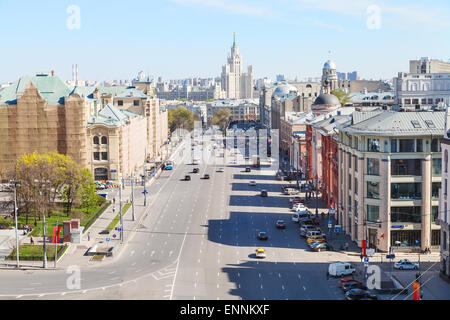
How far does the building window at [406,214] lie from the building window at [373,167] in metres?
3.34

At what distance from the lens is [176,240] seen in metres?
61.0

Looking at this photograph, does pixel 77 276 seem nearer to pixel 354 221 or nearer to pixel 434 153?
pixel 354 221

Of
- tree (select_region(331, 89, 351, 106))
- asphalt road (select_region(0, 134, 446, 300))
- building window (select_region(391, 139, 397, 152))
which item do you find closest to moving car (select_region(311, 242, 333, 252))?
asphalt road (select_region(0, 134, 446, 300))

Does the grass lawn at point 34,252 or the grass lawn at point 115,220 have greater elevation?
the grass lawn at point 34,252

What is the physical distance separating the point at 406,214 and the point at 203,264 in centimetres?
1760

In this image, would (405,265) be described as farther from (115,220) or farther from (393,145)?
(115,220)

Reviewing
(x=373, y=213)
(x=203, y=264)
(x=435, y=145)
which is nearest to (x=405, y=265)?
(x=373, y=213)

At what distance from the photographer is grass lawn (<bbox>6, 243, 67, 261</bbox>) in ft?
177

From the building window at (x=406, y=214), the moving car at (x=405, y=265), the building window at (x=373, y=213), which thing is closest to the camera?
the moving car at (x=405, y=265)

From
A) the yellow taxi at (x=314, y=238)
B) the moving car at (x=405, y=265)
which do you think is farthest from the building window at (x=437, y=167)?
the yellow taxi at (x=314, y=238)

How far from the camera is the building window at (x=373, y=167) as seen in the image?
2203 inches

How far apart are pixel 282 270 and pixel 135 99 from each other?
308ft

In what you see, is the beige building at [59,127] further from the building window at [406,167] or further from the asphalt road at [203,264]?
the building window at [406,167]

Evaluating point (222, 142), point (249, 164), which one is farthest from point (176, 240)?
point (222, 142)
